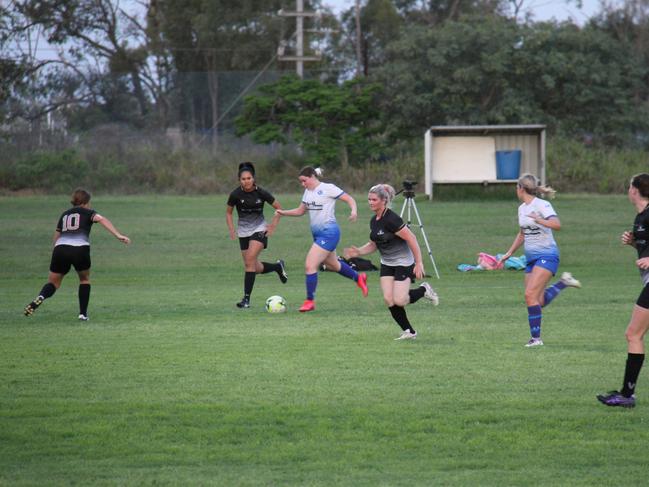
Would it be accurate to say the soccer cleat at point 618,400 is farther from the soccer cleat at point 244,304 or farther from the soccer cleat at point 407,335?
the soccer cleat at point 244,304

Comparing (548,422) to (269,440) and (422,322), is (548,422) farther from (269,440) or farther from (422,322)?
(422,322)

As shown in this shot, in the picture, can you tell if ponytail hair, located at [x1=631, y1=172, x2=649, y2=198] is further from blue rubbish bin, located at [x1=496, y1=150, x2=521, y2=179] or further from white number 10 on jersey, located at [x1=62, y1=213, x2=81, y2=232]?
blue rubbish bin, located at [x1=496, y1=150, x2=521, y2=179]

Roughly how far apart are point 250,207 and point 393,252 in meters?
4.51

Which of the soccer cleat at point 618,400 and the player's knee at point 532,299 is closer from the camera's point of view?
the soccer cleat at point 618,400

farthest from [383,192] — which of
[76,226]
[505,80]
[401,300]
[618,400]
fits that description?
[505,80]

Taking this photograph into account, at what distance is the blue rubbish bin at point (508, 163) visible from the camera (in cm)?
3569

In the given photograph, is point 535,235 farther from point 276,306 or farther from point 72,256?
point 72,256

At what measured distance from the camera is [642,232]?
8523 millimetres

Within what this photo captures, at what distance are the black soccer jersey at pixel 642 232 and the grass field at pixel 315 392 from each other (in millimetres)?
1295

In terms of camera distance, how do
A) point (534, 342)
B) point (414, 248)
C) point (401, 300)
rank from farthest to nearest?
1. point (401, 300)
2. point (414, 248)
3. point (534, 342)

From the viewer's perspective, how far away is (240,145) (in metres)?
45.0

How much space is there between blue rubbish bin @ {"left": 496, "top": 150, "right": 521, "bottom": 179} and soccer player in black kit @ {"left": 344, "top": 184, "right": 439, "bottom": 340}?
24.2 meters

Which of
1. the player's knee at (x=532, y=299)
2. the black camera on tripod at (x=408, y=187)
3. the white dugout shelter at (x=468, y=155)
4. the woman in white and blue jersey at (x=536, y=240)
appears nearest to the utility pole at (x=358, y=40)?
the white dugout shelter at (x=468, y=155)

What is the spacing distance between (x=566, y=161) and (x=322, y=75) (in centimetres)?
1675
